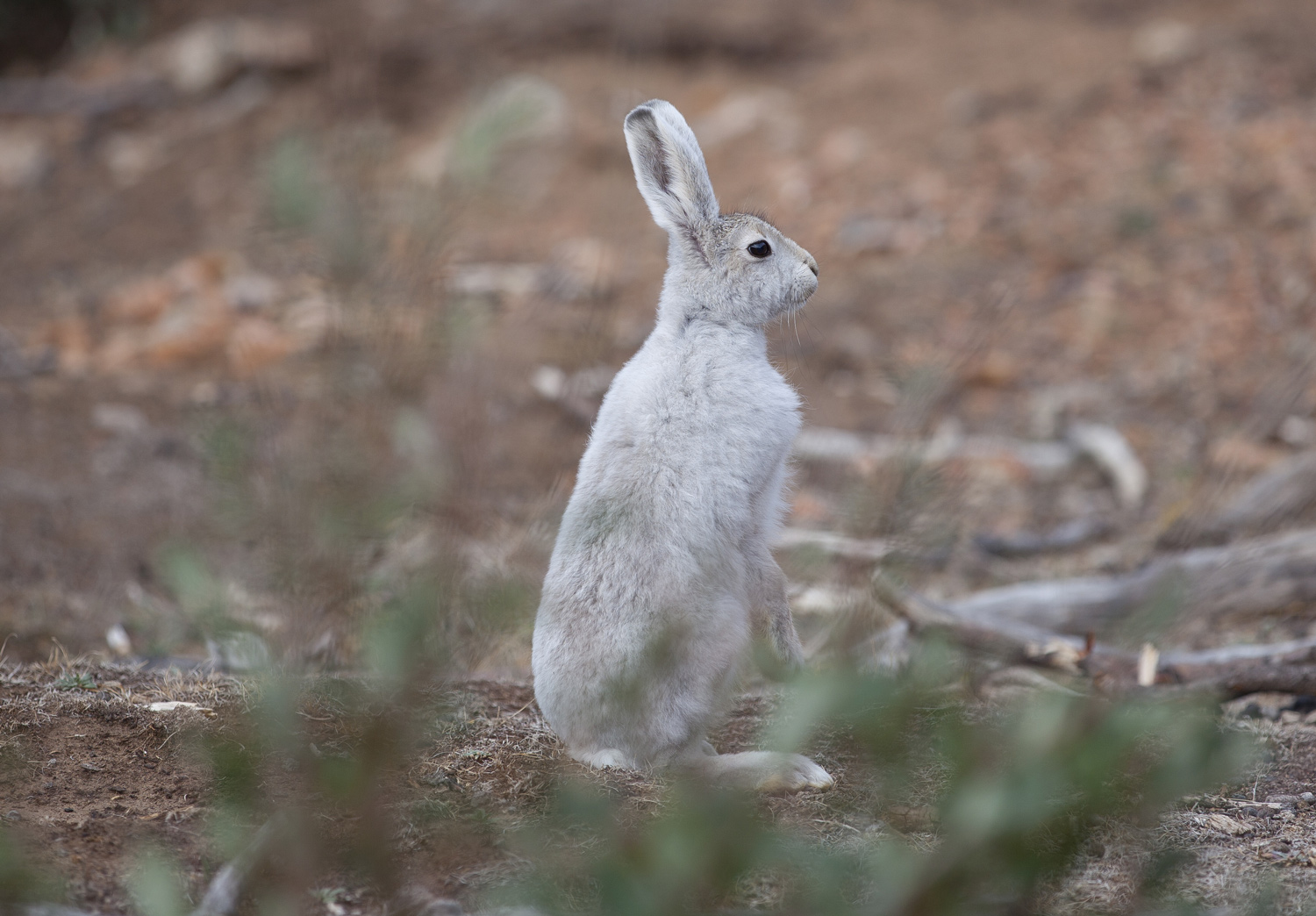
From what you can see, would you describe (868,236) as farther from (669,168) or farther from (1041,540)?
(669,168)

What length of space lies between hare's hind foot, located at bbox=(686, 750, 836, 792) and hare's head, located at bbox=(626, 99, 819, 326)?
4.65ft

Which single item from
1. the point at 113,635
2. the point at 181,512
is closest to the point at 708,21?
the point at 181,512

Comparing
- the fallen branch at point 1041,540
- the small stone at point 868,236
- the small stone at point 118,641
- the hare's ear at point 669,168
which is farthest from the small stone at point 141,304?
the hare's ear at point 669,168

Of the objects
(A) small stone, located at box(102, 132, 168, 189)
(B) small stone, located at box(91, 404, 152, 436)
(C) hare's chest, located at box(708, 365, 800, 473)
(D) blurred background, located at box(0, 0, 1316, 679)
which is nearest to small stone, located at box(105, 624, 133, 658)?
(D) blurred background, located at box(0, 0, 1316, 679)

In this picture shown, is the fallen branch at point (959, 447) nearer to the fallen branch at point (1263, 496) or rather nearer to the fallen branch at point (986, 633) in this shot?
the fallen branch at point (1263, 496)

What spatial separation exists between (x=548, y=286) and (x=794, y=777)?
168cm

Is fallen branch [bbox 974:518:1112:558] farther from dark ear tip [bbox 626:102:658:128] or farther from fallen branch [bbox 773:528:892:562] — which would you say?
dark ear tip [bbox 626:102:658:128]

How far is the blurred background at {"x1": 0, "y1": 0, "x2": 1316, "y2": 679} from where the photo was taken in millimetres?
1885

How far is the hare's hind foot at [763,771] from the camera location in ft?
10.6

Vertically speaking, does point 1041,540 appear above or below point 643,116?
below

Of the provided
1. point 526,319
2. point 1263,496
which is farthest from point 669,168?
point 1263,496

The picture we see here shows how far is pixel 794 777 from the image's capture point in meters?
3.33

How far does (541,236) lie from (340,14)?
971 centimetres

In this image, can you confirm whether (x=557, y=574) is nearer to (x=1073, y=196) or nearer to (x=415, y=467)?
(x=415, y=467)
